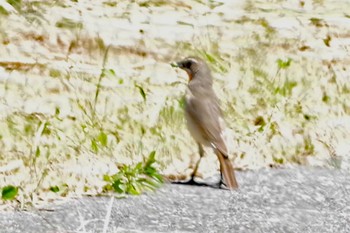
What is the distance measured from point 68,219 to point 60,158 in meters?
0.93

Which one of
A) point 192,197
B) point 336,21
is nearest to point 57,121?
point 192,197

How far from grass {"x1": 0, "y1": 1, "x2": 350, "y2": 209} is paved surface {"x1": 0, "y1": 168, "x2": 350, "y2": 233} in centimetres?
24

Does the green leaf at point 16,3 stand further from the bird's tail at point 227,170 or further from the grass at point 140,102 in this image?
the bird's tail at point 227,170

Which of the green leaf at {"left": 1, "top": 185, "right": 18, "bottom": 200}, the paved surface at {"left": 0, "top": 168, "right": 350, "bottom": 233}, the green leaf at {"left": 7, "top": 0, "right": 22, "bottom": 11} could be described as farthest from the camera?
the green leaf at {"left": 7, "top": 0, "right": 22, "bottom": 11}

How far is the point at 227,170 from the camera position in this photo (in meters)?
9.12

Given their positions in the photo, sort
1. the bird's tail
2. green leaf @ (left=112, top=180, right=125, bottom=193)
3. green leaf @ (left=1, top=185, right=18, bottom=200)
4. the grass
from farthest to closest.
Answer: the bird's tail → the grass → green leaf @ (left=112, top=180, right=125, bottom=193) → green leaf @ (left=1, top=185, right=18, bottom=200)

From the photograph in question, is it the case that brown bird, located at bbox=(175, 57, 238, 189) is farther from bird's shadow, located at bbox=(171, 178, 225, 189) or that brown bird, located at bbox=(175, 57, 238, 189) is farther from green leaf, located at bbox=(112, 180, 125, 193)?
green leaf, located at bbox=(112, 180, 125, 193)

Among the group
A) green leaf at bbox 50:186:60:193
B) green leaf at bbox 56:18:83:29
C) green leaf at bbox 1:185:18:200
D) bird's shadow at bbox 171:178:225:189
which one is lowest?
bird's shadow at bbox 171:178:225:189

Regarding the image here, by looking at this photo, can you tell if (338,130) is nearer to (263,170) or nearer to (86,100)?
(263,170)

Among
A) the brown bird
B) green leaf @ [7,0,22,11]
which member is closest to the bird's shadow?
the brown bird

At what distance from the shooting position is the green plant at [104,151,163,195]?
8680 millimetres

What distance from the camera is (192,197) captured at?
886 centimetres

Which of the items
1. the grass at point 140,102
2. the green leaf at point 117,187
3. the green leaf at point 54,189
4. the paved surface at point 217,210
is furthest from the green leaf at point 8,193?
the green leaf at point 117,187

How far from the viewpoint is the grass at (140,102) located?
28.8 ft
